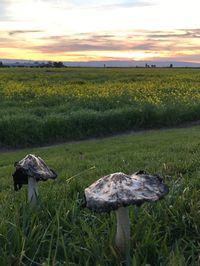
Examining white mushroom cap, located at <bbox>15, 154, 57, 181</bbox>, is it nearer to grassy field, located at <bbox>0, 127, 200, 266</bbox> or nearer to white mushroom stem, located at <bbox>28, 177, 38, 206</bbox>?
white mushroom stem, located at <bbox>28, 177, 38, 206</bbox>

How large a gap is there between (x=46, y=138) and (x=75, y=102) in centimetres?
591

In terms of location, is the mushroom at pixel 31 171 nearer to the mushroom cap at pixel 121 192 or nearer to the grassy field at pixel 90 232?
the grassy field at pixel 90 232

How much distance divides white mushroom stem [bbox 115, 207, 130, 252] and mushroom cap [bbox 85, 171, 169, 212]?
0.90 ft

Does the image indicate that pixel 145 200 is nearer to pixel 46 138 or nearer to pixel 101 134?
pixel 46 138

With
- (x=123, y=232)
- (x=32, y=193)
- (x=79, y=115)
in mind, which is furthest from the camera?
(x=79, y=115)

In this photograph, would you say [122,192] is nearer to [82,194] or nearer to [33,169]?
[33,169]

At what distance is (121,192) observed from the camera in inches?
123

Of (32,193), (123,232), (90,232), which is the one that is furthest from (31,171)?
(123,232)

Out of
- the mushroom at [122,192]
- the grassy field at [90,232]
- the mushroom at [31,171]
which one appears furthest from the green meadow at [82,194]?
the mushroom at [122,192]

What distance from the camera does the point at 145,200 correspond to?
316 centimetres

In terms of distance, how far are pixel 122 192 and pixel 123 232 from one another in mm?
558

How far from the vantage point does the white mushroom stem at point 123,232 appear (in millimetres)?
3464

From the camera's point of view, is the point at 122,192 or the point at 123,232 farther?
the point at 123,232

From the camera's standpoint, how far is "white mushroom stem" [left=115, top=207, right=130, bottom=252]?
346cm
